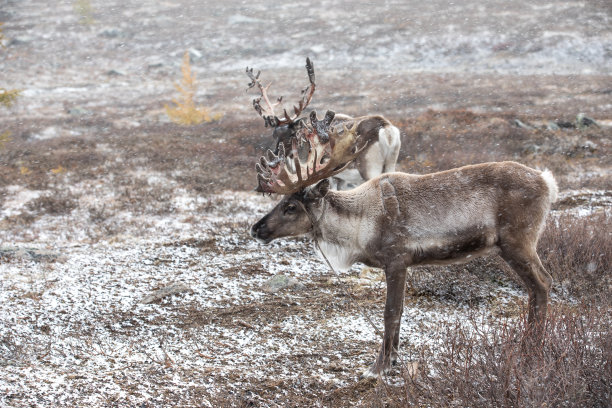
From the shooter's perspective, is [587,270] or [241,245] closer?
[587,270]

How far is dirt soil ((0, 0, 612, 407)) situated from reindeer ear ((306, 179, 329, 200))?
3.55 ft

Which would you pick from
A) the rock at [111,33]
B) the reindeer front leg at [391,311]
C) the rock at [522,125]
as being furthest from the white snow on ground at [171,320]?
the rock at [111,33]

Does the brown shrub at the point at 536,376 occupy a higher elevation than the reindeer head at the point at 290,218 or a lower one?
lower

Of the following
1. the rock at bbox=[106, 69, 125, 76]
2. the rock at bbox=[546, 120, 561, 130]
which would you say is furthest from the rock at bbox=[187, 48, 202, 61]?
the rock at bbox=[546, 120, 561, 130]

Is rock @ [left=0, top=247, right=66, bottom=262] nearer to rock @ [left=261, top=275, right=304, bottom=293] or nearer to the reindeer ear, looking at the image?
rock @ [left=261, top=275, right=304, bottom=293]

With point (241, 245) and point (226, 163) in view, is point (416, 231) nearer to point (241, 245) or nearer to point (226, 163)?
point (241, 245)

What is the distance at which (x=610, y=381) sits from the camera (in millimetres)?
2842

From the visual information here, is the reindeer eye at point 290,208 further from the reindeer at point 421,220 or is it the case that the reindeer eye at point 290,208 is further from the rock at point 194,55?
the rock at point 194,55

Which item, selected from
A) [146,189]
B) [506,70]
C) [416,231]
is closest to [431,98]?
[506,70]

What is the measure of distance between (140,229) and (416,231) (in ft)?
20.0

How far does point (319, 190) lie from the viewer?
14.9 feet

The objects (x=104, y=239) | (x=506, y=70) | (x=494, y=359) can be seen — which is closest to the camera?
(x=494, y=359)

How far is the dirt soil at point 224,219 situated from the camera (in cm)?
464

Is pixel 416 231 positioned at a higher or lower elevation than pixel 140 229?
higher
